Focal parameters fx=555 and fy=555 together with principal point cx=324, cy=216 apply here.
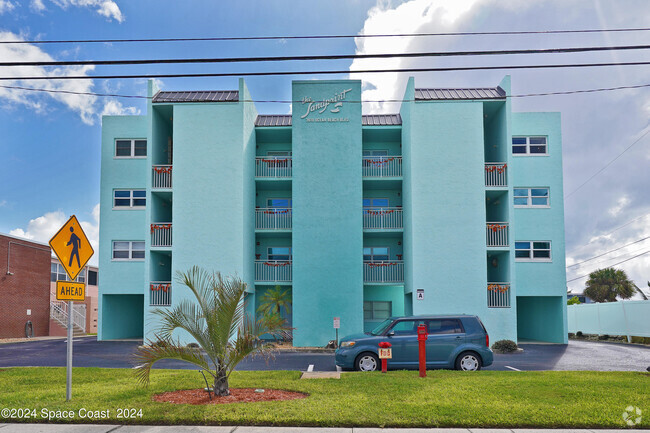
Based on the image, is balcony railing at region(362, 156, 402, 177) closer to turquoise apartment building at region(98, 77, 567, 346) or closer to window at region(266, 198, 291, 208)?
turquoise apartment building at region(98, 77, 567, 346)

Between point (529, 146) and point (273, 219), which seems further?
point (529, 146)

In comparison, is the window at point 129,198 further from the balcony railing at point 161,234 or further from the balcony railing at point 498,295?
the balcony railing at point 498,295

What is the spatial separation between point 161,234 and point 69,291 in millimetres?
15353

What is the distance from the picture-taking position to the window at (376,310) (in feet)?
90.0

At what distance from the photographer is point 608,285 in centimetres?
4538

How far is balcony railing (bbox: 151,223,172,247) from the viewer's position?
24.6 metres

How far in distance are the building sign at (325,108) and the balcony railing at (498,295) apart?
32.2 ft

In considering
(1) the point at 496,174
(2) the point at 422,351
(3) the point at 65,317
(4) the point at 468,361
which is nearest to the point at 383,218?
(1) the point at 496,174

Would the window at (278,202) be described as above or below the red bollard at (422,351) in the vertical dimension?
above

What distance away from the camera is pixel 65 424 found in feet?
27.7

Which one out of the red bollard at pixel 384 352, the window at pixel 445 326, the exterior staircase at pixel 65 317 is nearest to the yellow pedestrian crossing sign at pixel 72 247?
the red bollard at pixel 384 352

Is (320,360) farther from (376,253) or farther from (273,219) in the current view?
(376,253)

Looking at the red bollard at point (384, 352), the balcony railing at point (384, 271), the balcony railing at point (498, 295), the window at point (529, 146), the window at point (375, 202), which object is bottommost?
the red bollard at point (384, 352)

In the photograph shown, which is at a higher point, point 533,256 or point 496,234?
point 496,234
